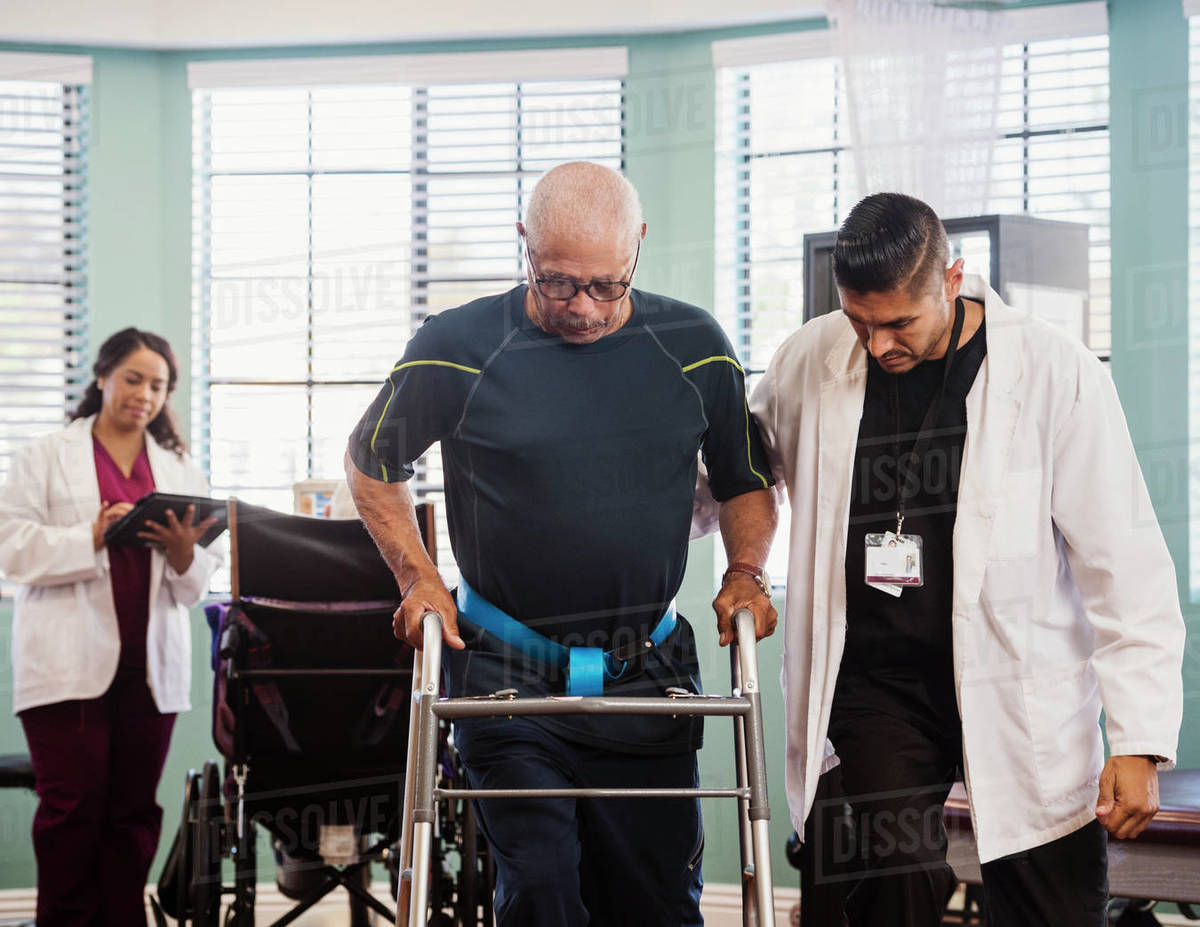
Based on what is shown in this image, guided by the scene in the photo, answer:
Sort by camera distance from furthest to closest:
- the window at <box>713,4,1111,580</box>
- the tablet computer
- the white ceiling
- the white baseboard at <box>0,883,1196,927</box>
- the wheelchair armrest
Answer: the white ceiling, the window at <box>713,4,1111,580</box>, the white baseboard at <box>0,883,1196,927</box>, the wheelchair armrest, the tablet computer

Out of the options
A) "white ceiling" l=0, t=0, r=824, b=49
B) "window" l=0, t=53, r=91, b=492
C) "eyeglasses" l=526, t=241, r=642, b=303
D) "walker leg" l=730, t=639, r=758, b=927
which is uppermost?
"white ceiling" l=0, t=0, r=824, b=49

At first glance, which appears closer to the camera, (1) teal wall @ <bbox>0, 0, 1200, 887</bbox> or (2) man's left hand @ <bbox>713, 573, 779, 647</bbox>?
(2) man's left hand @ <bbox>713, 573, 779, 647</bbox>

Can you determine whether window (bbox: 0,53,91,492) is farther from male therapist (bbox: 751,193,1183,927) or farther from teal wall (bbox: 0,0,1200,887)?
male therapist (bbox: 751,193,1183,927)

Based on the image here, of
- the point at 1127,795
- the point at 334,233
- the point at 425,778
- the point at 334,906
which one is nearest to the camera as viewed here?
the point at 425,778

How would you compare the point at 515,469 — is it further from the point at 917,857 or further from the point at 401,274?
the point at 401,274

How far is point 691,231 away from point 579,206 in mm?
2537

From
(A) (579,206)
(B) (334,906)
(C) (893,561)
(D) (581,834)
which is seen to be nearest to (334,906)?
(B) (334,906)

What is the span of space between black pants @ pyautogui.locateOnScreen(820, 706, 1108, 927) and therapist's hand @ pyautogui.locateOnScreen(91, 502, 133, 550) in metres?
2.27

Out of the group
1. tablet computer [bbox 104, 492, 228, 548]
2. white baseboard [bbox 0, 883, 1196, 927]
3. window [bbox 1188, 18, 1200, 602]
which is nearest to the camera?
tablet computer [bbox 104, 492, 228, 548]

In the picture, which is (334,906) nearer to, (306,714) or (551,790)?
(306,714)

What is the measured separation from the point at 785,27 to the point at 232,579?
2799 mm

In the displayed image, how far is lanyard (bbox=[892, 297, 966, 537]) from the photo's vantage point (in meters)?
2.06

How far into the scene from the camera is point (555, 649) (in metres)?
2.08

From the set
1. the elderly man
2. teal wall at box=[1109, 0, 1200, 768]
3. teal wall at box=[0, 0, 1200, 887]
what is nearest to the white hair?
the elderly man
